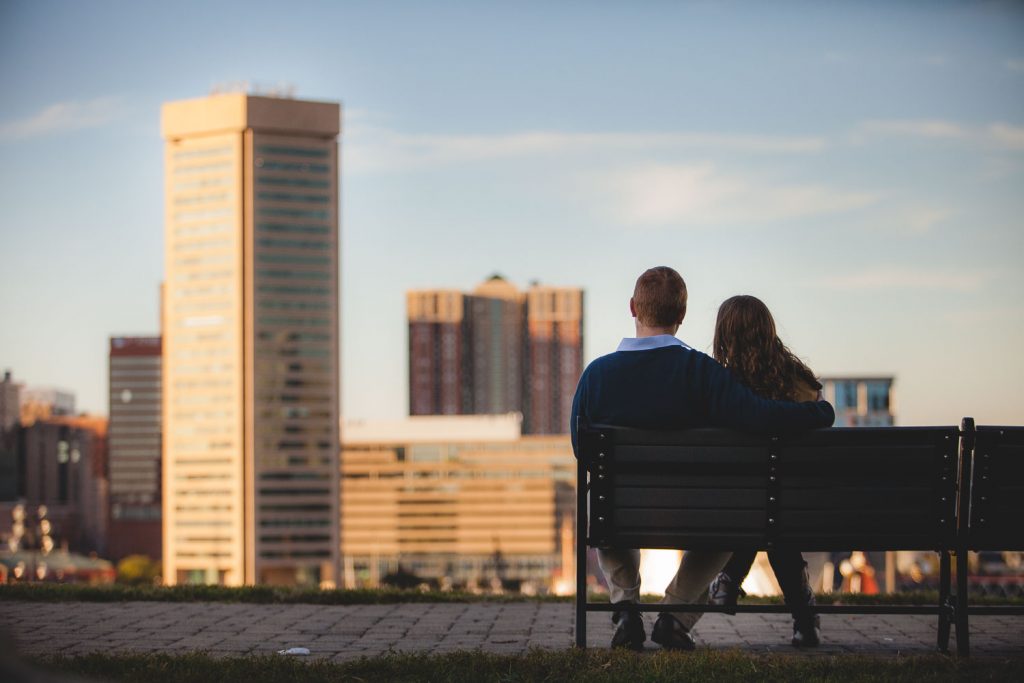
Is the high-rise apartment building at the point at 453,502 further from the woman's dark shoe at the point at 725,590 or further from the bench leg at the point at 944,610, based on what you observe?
the bench leg at the point at 944,610

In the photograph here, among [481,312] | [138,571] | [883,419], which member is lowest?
[138,571]

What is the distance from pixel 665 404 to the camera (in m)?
5.14

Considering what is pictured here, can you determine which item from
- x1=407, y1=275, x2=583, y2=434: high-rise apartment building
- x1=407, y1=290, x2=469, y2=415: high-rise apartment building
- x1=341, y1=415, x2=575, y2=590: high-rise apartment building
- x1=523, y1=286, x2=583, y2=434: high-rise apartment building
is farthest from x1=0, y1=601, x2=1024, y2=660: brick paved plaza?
x1=523, y1=286, x2=583, y2=434: high-rise apartment building

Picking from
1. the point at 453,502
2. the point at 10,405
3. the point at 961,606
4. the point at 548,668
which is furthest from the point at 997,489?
the point at 10,405

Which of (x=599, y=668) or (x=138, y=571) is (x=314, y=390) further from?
(x=599, y=668)

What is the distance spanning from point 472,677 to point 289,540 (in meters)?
146

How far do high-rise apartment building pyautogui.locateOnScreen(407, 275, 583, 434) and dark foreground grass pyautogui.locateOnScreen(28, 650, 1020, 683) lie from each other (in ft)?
587

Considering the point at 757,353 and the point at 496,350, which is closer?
the point at 757,353

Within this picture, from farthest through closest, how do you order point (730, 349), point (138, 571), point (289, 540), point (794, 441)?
1. point (289, 540)
2. point (138, 571)
3. point (730, 349)
4. point (794, 441)

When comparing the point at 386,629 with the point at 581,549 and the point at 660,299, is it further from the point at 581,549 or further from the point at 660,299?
the point at 660,299

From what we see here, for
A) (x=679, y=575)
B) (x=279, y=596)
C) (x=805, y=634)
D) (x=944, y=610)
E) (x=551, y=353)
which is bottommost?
(x=279, y=596)

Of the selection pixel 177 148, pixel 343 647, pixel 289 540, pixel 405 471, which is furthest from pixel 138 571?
pixel 343 647

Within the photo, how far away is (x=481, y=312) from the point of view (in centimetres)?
18775

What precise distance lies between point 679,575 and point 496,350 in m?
185
